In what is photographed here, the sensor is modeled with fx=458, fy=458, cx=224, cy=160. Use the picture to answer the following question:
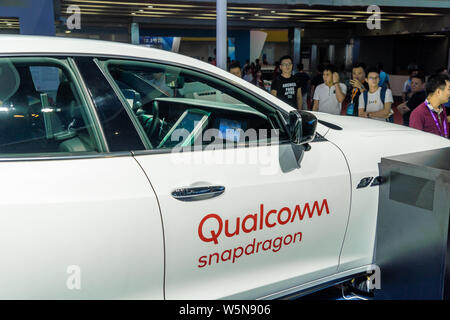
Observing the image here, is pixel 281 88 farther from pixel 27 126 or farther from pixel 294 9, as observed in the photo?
pixel 294 9

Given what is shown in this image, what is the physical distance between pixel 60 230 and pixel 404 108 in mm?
5766

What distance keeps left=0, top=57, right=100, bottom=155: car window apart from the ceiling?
41.4 ft

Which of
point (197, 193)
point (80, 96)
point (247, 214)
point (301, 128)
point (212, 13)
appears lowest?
point (247, 214)

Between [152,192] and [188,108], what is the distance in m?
1.25

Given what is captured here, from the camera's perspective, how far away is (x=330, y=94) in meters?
6.29

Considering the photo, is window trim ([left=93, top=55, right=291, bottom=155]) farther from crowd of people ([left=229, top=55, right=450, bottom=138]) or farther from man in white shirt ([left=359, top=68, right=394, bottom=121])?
man in white shirt ([left=359, top=68, right=394, bottom=121])

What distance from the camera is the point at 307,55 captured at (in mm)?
23766

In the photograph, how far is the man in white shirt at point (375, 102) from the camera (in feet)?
18.5

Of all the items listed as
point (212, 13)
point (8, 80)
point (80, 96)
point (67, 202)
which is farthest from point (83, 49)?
point (212, 13)

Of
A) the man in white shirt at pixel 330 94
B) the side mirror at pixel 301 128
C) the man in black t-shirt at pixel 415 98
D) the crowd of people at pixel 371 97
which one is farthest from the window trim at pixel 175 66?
the man in black t-shirt at pixel 415 98

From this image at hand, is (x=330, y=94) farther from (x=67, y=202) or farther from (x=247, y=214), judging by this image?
(x=67, y=202)

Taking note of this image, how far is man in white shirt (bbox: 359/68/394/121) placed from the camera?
5625mm

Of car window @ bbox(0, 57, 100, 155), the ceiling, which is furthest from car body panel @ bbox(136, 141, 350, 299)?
the ceiling

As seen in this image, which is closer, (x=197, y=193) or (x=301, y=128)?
(x=197, y=193)
